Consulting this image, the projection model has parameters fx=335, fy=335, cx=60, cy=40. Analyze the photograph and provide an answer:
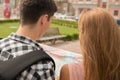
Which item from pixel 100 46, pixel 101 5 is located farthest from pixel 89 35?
pixel 101 5

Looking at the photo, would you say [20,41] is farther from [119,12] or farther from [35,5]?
[119,12]

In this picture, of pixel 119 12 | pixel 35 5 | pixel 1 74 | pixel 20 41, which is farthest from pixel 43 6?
pixel 119 12

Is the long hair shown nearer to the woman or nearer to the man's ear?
the woman

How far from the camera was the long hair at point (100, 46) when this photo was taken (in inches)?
70.6

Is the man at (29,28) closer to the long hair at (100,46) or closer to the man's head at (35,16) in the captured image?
the man's head at (35,16)

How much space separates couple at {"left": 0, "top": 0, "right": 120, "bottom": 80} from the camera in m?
1.77

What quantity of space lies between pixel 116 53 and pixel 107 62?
0.07m

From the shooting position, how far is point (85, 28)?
1.82m

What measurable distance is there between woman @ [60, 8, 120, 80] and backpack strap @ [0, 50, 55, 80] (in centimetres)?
29

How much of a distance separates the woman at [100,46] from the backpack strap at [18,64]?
0.94ft

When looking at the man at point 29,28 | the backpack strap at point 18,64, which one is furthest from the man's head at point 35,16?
the backpack strap at point 18,64

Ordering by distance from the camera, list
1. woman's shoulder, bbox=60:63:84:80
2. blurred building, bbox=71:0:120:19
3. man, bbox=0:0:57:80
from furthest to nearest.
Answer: blurred building, bbox=71:0:120:19
woman's shoulder, bbox=60:63:84:80
man, bbox=0:0:57:80

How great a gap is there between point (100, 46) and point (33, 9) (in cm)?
41

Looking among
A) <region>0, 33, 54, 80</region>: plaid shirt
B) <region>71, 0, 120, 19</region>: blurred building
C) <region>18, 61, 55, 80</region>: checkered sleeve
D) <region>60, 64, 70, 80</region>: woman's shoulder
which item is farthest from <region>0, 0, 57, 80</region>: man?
<region>71, 0, 120, 19</region>: blurred building
